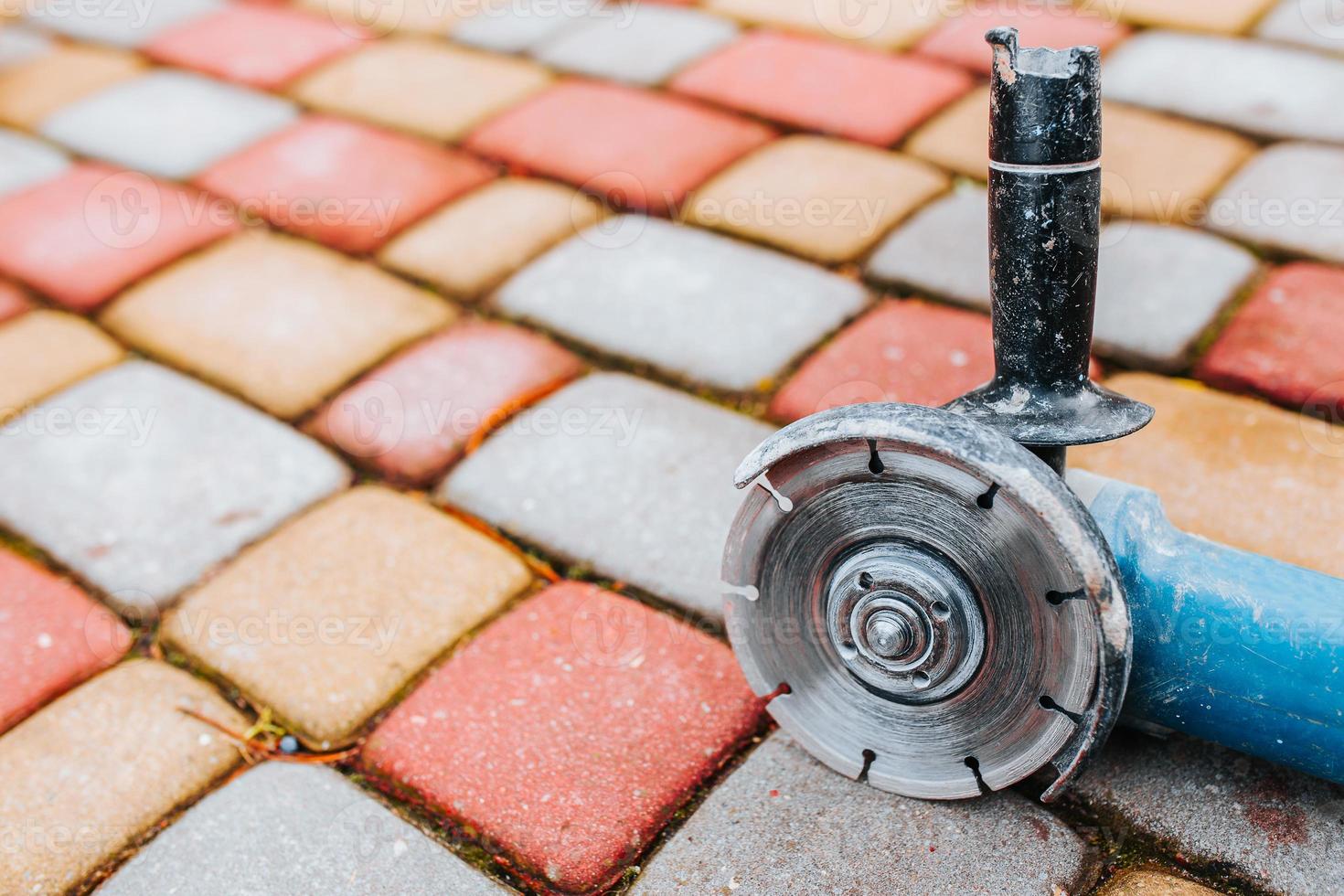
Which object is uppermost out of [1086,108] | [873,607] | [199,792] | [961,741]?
[1086,108]

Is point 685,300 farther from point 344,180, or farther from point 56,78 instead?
point 56,78

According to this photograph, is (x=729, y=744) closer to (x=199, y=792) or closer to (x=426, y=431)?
(x=199, y=792)

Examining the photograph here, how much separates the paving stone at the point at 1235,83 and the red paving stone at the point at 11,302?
6.11 ft

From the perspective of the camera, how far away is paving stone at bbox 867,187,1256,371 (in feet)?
5.11

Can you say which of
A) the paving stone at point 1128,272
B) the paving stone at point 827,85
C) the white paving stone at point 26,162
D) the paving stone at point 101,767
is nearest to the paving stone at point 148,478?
the paving stone at point 101,767

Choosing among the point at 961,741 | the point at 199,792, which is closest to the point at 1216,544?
the point at 961,741

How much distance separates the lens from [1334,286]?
1.61 metres

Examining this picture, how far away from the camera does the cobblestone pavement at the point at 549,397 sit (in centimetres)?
105

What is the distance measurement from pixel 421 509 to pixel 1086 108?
0.89 metres

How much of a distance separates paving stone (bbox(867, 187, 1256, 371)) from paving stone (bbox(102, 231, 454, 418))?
0.72 metres

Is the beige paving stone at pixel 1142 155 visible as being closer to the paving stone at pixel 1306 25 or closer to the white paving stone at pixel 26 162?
the paving stone at pixel 1306 25

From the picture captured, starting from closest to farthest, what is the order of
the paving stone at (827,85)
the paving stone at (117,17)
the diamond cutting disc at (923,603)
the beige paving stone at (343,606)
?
1. the diamond cutting disc at (923,603)
2. the beige paving stone at (343,606)
3. the paving stone at (827,85)
4. the paving stone at (117,17)

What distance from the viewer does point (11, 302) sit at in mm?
1858

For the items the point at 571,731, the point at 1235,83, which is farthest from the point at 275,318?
the point at 1235,83
